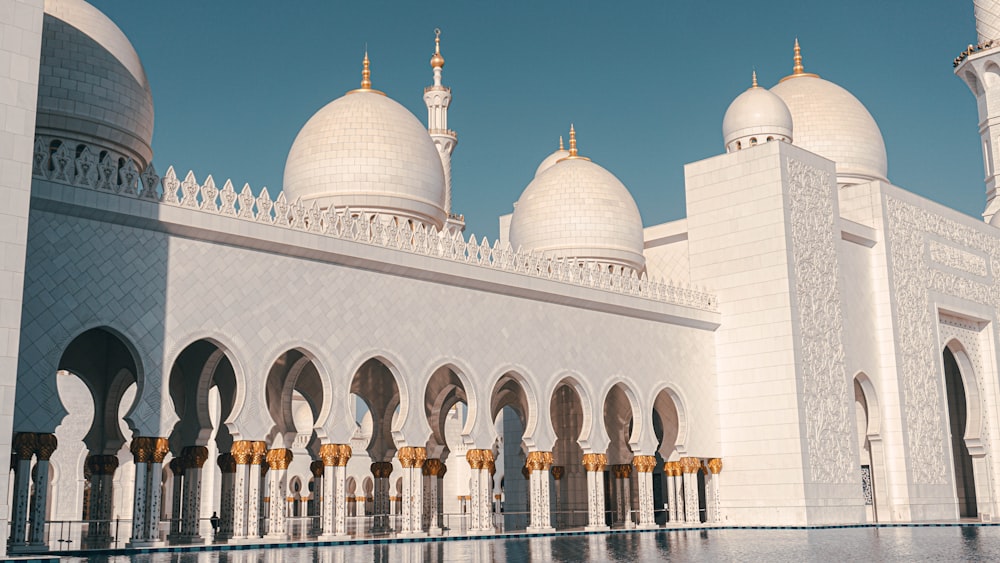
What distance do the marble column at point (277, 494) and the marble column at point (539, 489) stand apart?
3.30 meters

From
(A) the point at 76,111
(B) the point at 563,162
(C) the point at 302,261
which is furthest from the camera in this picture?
(B) the point at 563,162

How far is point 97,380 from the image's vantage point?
12.2 m

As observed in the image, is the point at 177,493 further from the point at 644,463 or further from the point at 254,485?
the point at 644,463

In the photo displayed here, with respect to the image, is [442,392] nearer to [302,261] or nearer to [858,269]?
[302,261]

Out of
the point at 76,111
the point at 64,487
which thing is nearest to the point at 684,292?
the point at 76,111

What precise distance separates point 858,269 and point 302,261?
33.2 ft

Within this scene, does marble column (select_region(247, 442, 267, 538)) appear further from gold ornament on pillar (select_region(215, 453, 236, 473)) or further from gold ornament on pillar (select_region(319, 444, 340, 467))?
gold ornament on pillar (select_region(215, 453, 236, 473))

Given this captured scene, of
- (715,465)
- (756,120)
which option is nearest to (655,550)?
(715,465)

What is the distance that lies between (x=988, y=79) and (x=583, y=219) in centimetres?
1154

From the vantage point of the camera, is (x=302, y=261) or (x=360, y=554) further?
(x=302, y=261)

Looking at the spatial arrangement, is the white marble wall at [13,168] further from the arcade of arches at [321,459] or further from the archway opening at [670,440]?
the archway opening at [670,440]

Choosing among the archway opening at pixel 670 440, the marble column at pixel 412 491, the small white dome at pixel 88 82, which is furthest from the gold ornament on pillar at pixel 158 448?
the archway opening at pixel 670 440

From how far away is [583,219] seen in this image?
17.5 m

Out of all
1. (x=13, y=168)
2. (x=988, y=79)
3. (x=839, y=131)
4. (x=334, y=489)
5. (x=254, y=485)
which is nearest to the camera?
(x=13, y=168)
